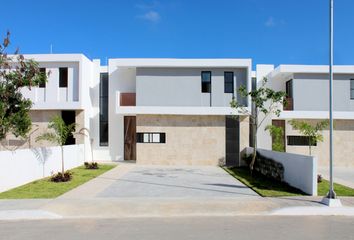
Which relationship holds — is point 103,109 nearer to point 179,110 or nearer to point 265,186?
point 179,110

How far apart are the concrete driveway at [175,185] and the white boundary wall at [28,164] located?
3.65m

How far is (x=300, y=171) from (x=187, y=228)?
22.7 feet

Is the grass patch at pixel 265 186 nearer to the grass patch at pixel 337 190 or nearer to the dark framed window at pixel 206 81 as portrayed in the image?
the grass patch at pixel 337 190

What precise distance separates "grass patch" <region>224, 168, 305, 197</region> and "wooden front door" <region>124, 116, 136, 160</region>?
9.04 metres

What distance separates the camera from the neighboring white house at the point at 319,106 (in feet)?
76.5

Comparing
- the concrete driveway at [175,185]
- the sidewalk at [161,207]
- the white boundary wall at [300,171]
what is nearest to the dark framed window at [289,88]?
the concrete driveway at [175,185]

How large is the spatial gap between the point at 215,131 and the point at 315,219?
14.5m

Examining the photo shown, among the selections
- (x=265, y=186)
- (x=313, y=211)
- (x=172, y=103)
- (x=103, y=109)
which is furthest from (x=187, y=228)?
(x=103, y=109)

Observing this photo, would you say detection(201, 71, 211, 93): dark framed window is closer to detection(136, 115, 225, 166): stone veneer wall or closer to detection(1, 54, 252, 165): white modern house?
A: detection(1, 54, 252, 165): white modern house

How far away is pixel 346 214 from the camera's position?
32.5ft

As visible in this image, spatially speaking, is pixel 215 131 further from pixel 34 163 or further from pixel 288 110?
pixel 34 163

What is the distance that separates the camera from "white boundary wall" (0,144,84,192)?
1332cm

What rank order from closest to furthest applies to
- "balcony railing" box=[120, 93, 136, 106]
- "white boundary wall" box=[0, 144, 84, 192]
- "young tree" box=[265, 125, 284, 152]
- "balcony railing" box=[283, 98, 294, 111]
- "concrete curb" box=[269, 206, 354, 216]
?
"concrete curb" box=[269, 206, 354, 216] → "white boundary wall" box=[0, 144, 84, 192] → "young tree" box=[265, 125, 284, 152] → "balcony railing" box=[283, 98, 294, 111] → "balcony railing" box=[120, 93, 136, 106]

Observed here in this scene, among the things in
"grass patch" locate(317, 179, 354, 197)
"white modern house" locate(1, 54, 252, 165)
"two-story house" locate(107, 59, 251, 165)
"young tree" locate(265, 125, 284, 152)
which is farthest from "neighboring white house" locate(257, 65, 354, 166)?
"grass patch" locate(317, 179, 354, 197)
